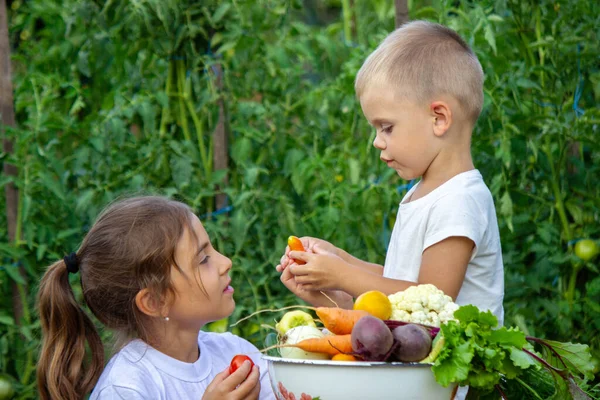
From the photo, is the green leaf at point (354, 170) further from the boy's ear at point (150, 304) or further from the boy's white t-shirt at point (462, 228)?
the boy's ear at point (150, 304)

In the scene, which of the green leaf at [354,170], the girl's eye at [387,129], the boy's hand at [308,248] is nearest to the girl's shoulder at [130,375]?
the boy's hand at [308,248]

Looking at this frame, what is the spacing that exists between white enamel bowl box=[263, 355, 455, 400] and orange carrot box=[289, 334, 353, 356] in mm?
86

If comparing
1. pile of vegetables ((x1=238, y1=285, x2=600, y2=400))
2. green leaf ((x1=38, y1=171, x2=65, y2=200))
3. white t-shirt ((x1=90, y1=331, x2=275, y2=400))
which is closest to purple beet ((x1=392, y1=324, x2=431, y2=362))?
pile of vegetables ((x1=238, y1=285, x2=600, y2=400))

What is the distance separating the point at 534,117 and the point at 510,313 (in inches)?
31.2

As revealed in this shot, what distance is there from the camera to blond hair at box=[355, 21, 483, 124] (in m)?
2.27

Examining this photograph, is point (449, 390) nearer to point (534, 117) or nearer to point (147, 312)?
point (147, 312)

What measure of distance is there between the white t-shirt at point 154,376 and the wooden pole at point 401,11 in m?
1.53

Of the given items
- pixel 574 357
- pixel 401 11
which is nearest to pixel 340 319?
pixel 574 357

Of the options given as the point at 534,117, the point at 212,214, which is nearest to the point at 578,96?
the point at 534,117

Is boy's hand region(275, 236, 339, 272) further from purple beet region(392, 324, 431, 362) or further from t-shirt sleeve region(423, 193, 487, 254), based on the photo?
purple beet region(392, 324, 431, 362)

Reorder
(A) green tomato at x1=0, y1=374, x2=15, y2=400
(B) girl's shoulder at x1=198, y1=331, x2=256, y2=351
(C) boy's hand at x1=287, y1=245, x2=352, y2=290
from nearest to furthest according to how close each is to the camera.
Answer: (C) boy's hand at x1=287, y1=245, x2=352, y2=290 < (B) girl's shoulder at x1=198, y1=331, x2=256, y2=351 < (A) green tomato at x1=0, y1=374, x2=15, y2=400

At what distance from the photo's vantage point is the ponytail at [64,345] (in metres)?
2.25

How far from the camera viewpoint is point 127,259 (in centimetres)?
227

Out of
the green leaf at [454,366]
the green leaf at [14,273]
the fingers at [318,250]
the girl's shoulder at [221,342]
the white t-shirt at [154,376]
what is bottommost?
the green leaf at [14,273]
